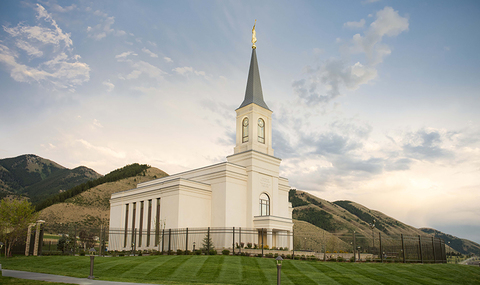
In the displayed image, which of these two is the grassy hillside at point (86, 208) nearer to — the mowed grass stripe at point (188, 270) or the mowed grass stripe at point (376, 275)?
the mowed grass stripe at point (188, 270)

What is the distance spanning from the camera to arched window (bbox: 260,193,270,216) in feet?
123

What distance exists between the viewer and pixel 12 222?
26453mm

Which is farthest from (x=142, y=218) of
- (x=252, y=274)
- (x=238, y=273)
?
(x=252, y=274)

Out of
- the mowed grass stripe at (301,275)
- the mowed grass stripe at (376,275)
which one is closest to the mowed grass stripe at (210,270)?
the mowed grass stripe at (301,275)

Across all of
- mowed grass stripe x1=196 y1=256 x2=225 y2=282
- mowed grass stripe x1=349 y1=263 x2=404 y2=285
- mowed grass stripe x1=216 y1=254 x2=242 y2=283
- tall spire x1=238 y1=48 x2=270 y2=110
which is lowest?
mowed grass stripe x1=349 y1=263 x2=404 y2=285

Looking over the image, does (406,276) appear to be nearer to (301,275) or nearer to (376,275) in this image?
(376,275)

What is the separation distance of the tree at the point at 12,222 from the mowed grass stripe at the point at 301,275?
20897mm

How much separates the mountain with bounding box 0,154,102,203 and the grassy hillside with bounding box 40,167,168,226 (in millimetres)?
56561

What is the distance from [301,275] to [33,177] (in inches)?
8112

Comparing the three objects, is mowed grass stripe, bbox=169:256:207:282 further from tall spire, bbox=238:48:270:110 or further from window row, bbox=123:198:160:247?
tall spire, bbox=238:48:270:110

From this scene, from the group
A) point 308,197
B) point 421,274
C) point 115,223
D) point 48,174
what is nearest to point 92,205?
point 115,223

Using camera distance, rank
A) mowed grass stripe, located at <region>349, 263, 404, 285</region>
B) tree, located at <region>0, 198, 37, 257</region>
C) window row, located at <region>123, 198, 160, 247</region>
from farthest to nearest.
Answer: window row, located at <region>123, 198, 160, 247</region> < tree, located at <region>0, 198, 37, 257</region> < mowed grass stripe, located at <region>349, 263, 404, 285</region>

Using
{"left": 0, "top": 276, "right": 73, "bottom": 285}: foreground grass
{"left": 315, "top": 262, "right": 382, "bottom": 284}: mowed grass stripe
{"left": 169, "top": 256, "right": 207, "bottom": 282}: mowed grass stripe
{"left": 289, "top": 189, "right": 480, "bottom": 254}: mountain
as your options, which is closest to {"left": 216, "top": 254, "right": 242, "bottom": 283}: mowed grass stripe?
{"left": 169, "top": 256, "right": 207, "bottom": 282}: mowed grass stripe

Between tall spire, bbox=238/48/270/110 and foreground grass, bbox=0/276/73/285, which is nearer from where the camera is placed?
foreground grass, bbox=0/276/73/285
